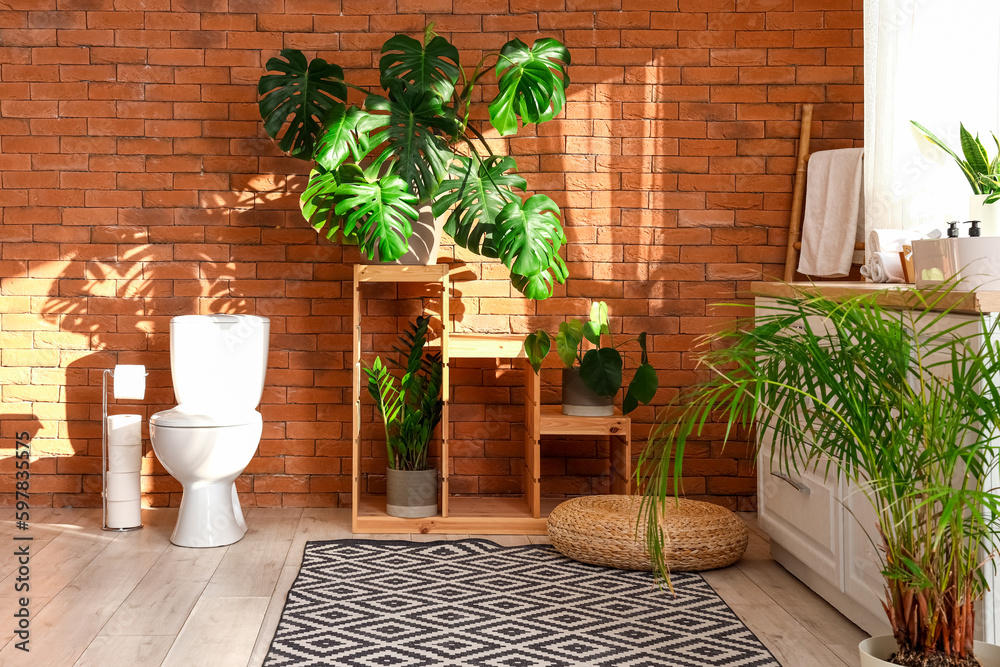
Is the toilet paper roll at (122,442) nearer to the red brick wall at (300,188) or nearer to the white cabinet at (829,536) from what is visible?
the red brick wall at (300,188)

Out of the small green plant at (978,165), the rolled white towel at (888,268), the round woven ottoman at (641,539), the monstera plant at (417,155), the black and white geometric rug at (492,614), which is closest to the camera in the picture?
the black and white geometric rug at (492,614)

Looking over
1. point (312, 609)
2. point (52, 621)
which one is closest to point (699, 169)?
point (312, 609)

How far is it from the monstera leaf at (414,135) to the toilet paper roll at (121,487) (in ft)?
4.92

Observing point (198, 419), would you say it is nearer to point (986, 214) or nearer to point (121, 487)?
point (121, 487)

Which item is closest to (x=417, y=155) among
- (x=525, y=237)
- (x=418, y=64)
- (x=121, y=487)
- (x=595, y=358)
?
(x=418, y=64)

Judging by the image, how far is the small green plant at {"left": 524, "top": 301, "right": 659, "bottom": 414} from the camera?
10.3ft

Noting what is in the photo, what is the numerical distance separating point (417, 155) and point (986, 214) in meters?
1.70

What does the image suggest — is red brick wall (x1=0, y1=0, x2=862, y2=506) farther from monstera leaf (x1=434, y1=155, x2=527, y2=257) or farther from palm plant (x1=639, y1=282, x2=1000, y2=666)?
palm plant (x1=639, y1=282, x2=1000, y2=666)

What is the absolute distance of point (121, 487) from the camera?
326cm

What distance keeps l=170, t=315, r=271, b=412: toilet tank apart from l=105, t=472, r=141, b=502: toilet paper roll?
34 centimetres

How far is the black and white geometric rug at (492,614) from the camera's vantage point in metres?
2.13

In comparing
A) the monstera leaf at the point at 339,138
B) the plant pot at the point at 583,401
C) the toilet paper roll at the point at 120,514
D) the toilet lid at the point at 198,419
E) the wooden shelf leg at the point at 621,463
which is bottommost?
the toilet paper roll at the point at 120,514

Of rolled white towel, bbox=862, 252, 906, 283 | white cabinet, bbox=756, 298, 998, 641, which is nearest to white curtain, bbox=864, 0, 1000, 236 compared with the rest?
rolled white towel, bbox=862, 252, 906, 283

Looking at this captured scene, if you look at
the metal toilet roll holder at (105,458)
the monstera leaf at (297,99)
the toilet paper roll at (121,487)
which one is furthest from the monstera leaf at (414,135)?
the toilet paper roll at (121,487)
